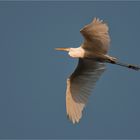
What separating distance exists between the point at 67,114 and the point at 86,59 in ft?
4.61

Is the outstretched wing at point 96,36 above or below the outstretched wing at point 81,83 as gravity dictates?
above

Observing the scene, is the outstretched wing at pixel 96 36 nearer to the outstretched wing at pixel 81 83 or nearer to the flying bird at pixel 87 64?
the flying bird at pixel 87 64

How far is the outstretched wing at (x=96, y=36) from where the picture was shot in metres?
14.2

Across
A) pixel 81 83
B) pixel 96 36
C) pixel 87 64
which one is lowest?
pixel 81 83

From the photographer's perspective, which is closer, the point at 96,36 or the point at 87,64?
the point at 96,36

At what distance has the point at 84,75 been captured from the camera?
1609 cm

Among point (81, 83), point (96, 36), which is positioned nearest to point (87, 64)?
point (81, 83)

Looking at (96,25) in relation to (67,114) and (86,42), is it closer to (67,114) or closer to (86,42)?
(86,42)

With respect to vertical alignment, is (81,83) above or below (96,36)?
below

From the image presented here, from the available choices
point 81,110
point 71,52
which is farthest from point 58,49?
point 81,110

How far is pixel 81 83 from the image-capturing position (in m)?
16.0

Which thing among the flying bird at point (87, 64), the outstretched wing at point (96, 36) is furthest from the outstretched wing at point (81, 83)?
the outstretched wing at point (96, 36)

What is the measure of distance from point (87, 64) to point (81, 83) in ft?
1.59

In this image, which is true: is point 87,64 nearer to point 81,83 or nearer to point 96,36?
point 81,83
